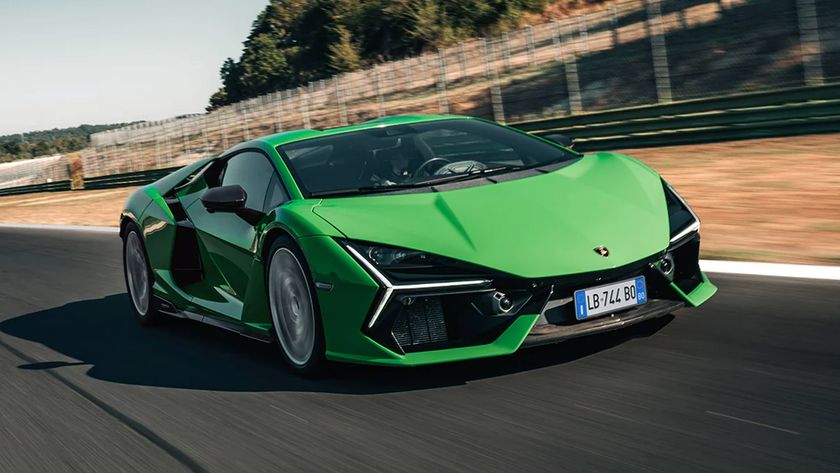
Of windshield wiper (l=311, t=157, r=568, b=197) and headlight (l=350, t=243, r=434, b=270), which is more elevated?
windshield wiper (l=311, t=157, r=568, b=197)

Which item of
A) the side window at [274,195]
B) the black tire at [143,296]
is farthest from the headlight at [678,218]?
the black tire at [143,296]


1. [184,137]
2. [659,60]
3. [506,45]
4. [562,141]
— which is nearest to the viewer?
[562,141]

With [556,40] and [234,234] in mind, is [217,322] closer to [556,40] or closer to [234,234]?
[234,234]

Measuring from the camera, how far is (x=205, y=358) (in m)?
5.77

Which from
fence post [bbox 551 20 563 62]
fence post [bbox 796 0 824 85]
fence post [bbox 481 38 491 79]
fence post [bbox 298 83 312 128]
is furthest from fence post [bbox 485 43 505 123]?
fence post [bbox 298 83 312 128]

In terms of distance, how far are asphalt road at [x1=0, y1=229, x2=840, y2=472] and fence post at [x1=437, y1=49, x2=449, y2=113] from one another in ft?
59.8

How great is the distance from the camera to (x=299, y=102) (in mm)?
32312

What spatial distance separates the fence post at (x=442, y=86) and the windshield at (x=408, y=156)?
59.4 ft

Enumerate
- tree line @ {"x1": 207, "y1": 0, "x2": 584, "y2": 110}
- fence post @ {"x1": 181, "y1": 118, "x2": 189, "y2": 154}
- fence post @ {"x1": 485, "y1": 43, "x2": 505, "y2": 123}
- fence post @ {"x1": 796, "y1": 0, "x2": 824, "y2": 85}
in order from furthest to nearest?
tree line @ {"x1": 207, "y1": 0, "x2": 584, "y2": 110} < fence post @ {"x1": 181, "y1": 118, "x2": 189, "y2": 154} < fence post @ {"x1": 485, "y1": 43, "x2": 505, "y2": 123} < fence post @ {"x1": 796, "y1": 0, "x2": 824, "y2": 85}

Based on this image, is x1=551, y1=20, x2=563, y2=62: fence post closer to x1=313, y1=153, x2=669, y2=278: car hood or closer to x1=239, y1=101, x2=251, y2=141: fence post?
x1=313, y1=153, x2=669, y2=278: car hood

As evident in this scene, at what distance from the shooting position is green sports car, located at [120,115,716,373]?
13.7ft

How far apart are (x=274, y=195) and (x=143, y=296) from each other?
233 cm

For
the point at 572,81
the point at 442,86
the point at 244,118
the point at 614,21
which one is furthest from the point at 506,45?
the point at 244,118

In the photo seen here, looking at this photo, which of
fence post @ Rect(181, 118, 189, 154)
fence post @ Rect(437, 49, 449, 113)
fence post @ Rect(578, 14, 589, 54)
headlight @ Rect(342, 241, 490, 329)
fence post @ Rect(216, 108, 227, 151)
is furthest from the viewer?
fence post @ Rect(181, 118, 189, 154)
